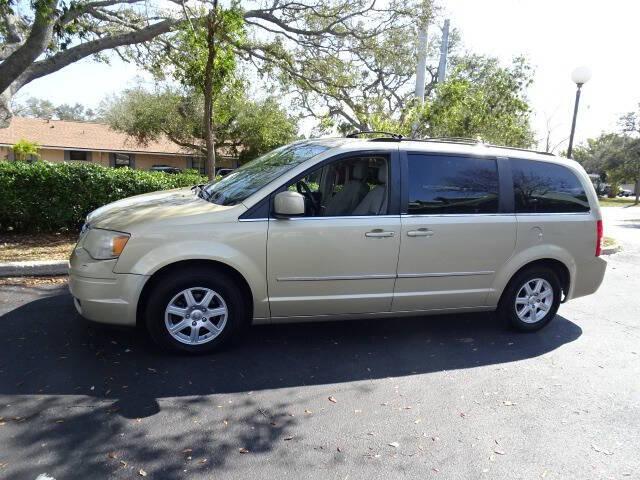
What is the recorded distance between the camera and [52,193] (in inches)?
311

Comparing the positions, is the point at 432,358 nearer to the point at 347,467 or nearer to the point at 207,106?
the point at 347,467

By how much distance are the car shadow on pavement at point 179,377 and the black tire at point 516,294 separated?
12 centimetres

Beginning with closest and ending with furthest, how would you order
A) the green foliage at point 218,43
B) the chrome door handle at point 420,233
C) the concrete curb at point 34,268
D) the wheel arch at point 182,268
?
the wheel arch at point 182,268
the chrome door handle at point 420,233
the concrete curb at point 34,268
the green foliage at point 218,43

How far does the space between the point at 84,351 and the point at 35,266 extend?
8.93ft

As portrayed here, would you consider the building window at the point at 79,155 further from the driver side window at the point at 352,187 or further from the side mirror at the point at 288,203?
the side mirror at the point at 288,203

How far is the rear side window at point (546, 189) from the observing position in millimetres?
4891

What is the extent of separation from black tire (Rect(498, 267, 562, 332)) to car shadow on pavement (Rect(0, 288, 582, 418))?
0.40 feet

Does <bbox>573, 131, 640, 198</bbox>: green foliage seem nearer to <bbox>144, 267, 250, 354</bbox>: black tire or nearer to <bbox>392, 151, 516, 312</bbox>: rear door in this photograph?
<bbox>392, 151, 516, 312</bbox>: rear door

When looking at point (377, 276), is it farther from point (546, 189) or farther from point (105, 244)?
point (105, 244)

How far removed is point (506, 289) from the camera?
4.96m

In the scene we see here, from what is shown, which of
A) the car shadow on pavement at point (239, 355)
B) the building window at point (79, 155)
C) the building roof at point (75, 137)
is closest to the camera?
the car shadow on pavement at point (239, 355)

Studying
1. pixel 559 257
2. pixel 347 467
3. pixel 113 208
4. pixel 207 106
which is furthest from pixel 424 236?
pixel 207 106

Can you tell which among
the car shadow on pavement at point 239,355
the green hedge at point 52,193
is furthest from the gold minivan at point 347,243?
the green hedge at point 52,193

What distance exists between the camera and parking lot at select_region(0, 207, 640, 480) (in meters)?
2.86
